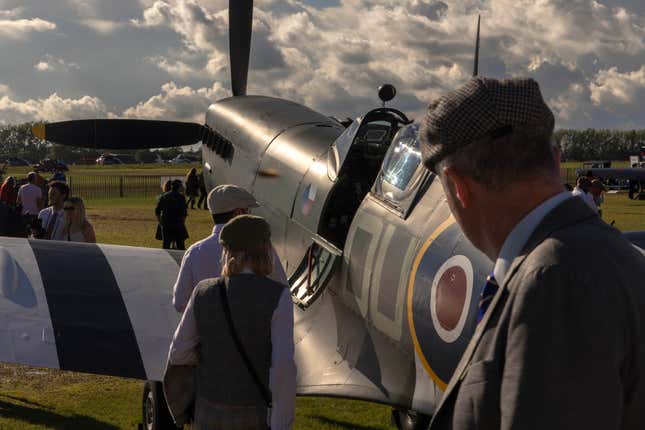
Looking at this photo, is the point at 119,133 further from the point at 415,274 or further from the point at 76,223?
the point at 415,274

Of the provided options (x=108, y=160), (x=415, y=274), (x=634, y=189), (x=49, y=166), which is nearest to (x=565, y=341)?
(x=415, y=274)

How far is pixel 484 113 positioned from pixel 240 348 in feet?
6.43

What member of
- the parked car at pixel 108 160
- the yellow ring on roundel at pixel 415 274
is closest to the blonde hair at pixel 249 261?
the yellow ring on roundel at pixel 415 274

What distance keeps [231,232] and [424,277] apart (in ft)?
3.82

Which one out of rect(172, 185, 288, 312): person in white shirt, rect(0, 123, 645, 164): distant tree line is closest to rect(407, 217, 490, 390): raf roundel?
rect(172, 185, 288, 312): person in white shirt

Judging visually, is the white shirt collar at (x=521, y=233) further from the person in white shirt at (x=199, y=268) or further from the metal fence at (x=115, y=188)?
the metal fence at (x=115, y=188)

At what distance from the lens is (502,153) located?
1256 mm

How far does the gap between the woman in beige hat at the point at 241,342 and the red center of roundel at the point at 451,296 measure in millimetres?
819

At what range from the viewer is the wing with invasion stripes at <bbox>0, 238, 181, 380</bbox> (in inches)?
189

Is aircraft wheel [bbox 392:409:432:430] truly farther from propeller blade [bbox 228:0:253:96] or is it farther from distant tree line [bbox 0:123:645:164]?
distant tree line [bbox 0:123:645:164]

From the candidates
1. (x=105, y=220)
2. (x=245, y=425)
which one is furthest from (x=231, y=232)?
(x=105, y=220)

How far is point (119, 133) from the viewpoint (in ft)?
38.2

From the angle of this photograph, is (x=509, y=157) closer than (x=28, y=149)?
Yes

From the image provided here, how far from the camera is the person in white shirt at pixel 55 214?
7565 millimetres
